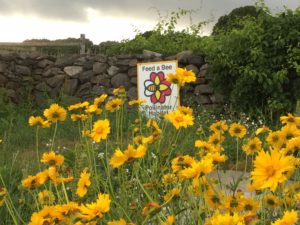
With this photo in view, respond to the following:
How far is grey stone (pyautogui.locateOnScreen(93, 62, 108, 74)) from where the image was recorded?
996cm

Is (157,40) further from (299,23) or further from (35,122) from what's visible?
(35,122)

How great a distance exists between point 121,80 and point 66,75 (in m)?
1.25

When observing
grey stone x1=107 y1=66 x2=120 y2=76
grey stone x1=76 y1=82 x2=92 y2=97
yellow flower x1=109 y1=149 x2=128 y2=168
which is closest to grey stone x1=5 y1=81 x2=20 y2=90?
grey stone x1=76 y1=82 x2=92 y2=97

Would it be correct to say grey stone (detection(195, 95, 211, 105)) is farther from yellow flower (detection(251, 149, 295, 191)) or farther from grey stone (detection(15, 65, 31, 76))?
yellow flower (detection(251, 149, 295, 191))

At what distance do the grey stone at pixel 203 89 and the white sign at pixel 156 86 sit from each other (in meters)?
0.44

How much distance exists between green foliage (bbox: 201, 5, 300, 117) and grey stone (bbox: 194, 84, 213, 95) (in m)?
0.64

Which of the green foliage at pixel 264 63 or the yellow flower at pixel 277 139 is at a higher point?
the green foliage at pixel 264 63

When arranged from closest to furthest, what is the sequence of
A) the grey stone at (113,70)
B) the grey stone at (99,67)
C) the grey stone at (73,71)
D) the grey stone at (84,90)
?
the grey stone at (113,70) → the grey stone at (99,67) → the grey stone at (84,90) → the grey stone at (73,71)

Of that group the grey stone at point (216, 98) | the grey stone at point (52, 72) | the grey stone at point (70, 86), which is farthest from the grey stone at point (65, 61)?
the grey stone at point (216, 98)

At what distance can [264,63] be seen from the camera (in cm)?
761

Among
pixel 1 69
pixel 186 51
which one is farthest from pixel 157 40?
pixel 1 69

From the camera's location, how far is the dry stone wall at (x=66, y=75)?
967 centimetres

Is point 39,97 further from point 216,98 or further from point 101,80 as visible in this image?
point 216,98

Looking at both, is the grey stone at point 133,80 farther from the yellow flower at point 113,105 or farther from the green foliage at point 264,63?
the yellow flower at point 113,105
